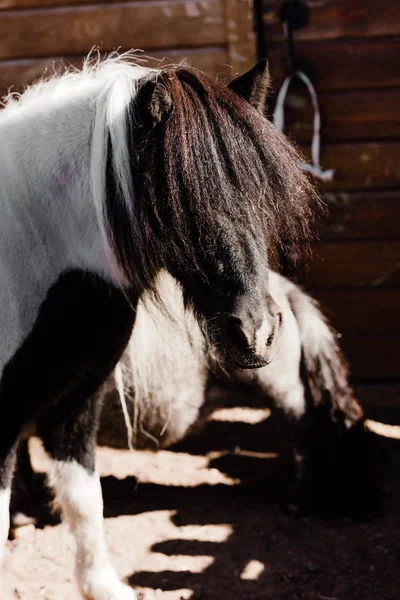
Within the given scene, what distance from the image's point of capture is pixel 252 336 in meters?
1.72

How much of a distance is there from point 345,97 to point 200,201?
91.9 inches

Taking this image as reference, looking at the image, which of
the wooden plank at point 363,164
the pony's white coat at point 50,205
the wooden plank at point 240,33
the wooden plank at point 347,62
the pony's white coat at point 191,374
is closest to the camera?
the pony's white coat at point 50,205

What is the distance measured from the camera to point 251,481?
3.43m

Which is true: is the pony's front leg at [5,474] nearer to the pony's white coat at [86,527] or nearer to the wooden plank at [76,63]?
the pony's white coat at [86,527]

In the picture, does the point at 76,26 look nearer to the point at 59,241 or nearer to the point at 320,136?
the point at 320,136

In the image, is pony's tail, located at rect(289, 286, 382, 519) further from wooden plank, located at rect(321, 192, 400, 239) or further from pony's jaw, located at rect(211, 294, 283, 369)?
pony's jaw, located at rect(211, 294, 283, 369)

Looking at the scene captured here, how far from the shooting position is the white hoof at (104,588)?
250 centimetres

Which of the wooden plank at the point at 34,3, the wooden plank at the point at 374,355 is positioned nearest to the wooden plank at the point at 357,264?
the wooden plank at the point at 374,355

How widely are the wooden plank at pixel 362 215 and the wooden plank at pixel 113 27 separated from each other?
108 cm

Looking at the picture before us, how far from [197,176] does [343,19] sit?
2.32m

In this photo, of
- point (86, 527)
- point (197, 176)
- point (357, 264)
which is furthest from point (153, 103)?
point (357, 264)

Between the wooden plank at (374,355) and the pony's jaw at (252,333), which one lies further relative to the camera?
the wooden plank at (374,355)

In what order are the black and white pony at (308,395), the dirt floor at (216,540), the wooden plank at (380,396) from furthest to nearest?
the wooden plank at (380,396) < the black and white pony at (308,395) < the dirt floor at (216,540)

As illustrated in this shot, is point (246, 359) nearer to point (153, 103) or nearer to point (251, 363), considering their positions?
point (251, 363)
